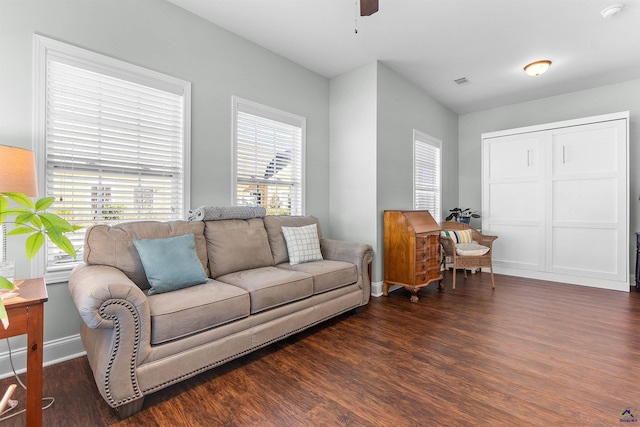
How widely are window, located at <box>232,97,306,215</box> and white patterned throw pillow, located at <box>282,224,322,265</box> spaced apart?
2.00 feet

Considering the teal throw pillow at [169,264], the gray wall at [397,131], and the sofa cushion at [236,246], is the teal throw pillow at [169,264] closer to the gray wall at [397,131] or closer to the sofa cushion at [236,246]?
the sofa cushion at [236,246]

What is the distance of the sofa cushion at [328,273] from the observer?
2752mm

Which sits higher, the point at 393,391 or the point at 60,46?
the point at 60,46

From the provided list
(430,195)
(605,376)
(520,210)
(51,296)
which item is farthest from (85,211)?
(520,210)

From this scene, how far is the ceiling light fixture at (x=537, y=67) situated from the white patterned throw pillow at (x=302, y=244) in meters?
3.39

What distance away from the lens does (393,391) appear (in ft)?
6.22

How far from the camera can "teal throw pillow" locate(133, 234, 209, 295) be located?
6.94 ft

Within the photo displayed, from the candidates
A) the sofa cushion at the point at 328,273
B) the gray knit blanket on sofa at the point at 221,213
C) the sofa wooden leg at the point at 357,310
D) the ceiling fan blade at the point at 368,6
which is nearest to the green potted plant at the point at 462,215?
the sofa wooden leg at the point at 357,310

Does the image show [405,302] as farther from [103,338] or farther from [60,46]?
[60,46]

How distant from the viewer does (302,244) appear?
322 cm

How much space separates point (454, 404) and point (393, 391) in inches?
13.6

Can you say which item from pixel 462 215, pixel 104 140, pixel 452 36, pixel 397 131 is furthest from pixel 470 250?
pixel 104 140

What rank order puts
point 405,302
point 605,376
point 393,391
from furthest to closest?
1. point 405,302
2. point 605,376
3. point 393,391

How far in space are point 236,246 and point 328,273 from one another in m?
0.88
